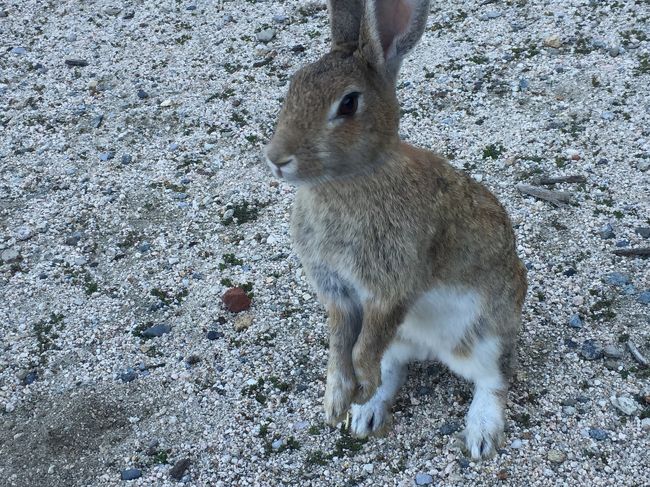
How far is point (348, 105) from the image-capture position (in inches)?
110

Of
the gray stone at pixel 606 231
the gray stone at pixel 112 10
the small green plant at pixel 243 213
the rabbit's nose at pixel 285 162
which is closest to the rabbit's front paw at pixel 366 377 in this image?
the rabbit's nose at pixel 285 162

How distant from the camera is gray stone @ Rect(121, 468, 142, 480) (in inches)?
146

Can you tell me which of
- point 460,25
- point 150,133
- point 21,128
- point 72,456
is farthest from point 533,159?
point 21,128

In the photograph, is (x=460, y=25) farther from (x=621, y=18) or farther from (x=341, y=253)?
(x=341, y=253)

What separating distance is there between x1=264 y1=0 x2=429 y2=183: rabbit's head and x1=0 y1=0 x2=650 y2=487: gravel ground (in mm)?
1662

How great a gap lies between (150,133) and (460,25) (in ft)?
9.43

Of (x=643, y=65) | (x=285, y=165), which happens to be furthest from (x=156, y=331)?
(x=643, y=65)

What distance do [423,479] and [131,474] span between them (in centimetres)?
145

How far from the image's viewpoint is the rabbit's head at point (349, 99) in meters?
2.74

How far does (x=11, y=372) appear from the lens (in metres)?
4.28

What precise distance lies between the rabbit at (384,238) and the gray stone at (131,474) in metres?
Answer: 1.01

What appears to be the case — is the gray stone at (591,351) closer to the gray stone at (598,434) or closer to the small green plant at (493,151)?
the gray stone at (598,434)

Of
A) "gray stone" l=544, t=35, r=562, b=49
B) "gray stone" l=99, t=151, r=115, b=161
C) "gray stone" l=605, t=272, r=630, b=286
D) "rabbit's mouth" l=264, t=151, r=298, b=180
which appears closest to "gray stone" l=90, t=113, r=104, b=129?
"gray stone" l=99, t=151, r=115, b=161

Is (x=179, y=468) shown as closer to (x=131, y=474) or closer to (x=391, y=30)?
(x=131, y=474)
